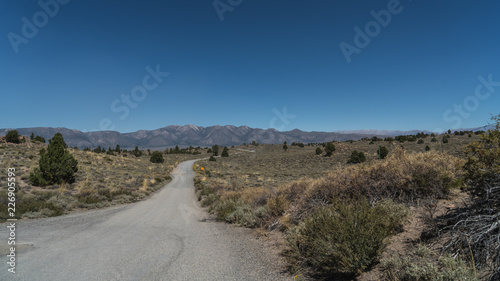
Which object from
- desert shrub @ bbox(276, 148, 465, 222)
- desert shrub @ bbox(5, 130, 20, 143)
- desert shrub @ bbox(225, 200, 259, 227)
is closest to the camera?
desert shrub @ bbox(276, 148, 465, 222)

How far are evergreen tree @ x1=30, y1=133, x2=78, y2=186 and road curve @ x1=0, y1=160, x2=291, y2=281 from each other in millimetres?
10129

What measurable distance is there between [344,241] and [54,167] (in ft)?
74.6

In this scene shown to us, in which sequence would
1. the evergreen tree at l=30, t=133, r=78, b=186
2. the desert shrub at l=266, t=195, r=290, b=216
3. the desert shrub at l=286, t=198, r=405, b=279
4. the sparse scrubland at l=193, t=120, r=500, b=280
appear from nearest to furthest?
the sparse scrubland at l=193, t=120, r=500, b=280 → the desert shrub at l=286, t=198, r=405, b=279 → the desert shrub at l=266, t=195, r=290, b=216 → the evergreen tree at l=30, t=133, r=78, b=186

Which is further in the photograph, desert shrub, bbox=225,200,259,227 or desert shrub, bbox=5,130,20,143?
desert shrub, bbox=5,130,20,143

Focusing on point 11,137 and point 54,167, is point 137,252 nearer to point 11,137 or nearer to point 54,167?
point 54,167

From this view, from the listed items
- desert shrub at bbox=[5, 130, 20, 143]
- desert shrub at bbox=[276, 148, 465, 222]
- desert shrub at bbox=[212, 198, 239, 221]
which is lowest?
desert shrub at bbox=[212, 198, 239, 221]

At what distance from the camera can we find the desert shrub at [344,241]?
4.08 metres

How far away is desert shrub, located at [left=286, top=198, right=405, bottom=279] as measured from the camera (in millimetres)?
4081

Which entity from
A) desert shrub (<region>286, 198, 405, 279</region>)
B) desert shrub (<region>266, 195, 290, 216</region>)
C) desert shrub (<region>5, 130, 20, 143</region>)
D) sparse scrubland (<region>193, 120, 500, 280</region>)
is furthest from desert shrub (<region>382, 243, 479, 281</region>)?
desert shrub (<region>5, 130, 20, 143</region>)

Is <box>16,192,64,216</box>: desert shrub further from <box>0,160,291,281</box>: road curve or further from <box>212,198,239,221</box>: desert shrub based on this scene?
<box>212,198,239,221</box>: desert shrub

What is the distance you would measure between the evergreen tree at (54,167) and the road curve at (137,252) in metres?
10.1

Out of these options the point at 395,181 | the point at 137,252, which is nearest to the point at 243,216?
the point at 137,252

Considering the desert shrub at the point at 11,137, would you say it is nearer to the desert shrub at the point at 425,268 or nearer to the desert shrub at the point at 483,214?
the desert shrub at the point at 425,268

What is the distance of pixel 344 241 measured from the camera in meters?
4.22
